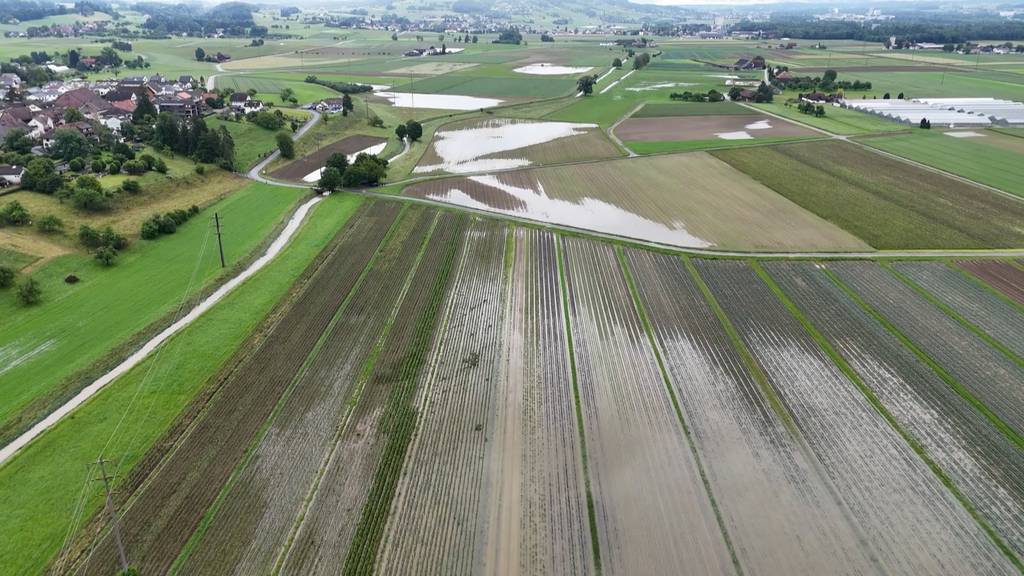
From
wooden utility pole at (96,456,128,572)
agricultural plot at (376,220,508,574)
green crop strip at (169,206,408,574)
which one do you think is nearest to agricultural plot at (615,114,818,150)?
agricultural plot at (376,220,508,574)

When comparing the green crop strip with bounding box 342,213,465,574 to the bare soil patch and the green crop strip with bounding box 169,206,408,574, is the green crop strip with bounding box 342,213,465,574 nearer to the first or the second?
the green crop strip with bounding box 169,206,408,574

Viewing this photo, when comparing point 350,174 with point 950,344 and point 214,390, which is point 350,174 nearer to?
point 214,390

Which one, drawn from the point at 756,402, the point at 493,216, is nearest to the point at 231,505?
the point at 756,402

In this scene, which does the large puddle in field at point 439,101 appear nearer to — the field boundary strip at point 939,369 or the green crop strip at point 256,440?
the green crop strip at point 256,440

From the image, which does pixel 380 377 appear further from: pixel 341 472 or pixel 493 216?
pixel 493 216

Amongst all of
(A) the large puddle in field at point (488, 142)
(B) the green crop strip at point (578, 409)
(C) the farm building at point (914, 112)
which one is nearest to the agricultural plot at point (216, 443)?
(B) the green crop strip at point (578, 409)

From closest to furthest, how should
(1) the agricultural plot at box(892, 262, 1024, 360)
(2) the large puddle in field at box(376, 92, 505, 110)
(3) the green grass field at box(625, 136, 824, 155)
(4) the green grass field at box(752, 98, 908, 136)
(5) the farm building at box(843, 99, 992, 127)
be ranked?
(1) the agricultural plot at box(892, 262, 1024, 360) < (3) the green grass field at box(625, 136, 824, 155) < (4) the green grass field at box(752, 98, 908, 136) < (5) the farm building at box(843, 99, 992, 127) < (2) the large puddle in field at box(376, 92, 505, 110)
